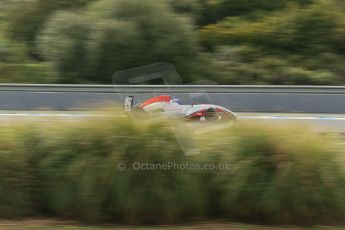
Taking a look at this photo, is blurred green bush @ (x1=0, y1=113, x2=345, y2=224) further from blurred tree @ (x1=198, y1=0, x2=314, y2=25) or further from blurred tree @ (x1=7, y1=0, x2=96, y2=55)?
blurred tree @ (x1=198, y1=0, x2=314, y2=25)

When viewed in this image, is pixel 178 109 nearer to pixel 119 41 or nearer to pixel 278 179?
pixel 278 179

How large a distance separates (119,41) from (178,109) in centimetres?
1063

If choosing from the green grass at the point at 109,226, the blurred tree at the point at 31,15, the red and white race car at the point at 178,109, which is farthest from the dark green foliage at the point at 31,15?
the green grass at the point at 109,226

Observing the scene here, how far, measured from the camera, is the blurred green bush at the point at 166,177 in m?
6.64

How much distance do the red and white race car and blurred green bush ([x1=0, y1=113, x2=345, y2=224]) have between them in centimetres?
94

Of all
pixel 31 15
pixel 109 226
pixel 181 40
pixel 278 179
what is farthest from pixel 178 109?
pixel 31 15

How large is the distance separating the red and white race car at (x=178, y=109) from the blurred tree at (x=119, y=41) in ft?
30.3

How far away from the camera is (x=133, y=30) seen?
19.2 m

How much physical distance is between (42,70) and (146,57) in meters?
3.80

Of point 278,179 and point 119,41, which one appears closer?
point 278,179

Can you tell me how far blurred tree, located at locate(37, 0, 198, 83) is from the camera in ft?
62.4

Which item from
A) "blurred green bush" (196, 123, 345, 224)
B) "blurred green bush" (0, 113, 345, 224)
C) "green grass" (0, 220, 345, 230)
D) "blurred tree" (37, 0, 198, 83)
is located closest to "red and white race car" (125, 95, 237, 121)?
"blurred green bush" (0, 113, 345, 224)

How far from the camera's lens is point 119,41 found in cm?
1903

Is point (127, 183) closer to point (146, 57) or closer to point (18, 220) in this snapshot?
point (18, 220)
